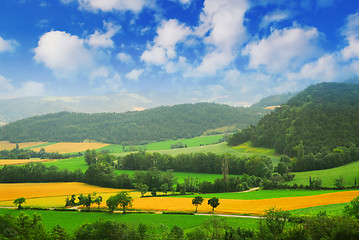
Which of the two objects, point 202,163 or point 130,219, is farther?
point 202,163

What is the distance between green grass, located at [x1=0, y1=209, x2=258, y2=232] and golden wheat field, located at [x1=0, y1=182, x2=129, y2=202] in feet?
60.0

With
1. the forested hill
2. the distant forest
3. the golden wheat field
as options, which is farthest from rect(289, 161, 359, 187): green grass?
the golden wheat field

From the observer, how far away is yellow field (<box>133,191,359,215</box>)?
51156mm

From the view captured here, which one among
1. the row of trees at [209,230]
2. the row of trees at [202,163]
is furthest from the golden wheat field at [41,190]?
the row of trees at [209,230]

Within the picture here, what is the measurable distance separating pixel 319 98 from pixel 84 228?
157656 mm

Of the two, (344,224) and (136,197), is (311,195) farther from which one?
(136,197)

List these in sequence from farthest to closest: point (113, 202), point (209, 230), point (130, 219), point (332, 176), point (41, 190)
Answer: point (41, 190), point (332, 176), point (113, 202), point (130, 219), point (209, 230)

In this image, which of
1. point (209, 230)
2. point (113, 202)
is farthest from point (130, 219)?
point (209, 230)

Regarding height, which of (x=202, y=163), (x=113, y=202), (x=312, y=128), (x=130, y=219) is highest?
(x=312, y=128)

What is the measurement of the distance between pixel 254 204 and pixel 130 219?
2536 cm

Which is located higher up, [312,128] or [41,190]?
[312,128]

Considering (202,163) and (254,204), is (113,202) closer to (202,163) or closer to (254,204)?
(254,204)

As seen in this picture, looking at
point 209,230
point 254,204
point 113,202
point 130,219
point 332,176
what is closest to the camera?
point 209,230

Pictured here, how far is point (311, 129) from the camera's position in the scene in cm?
11594
